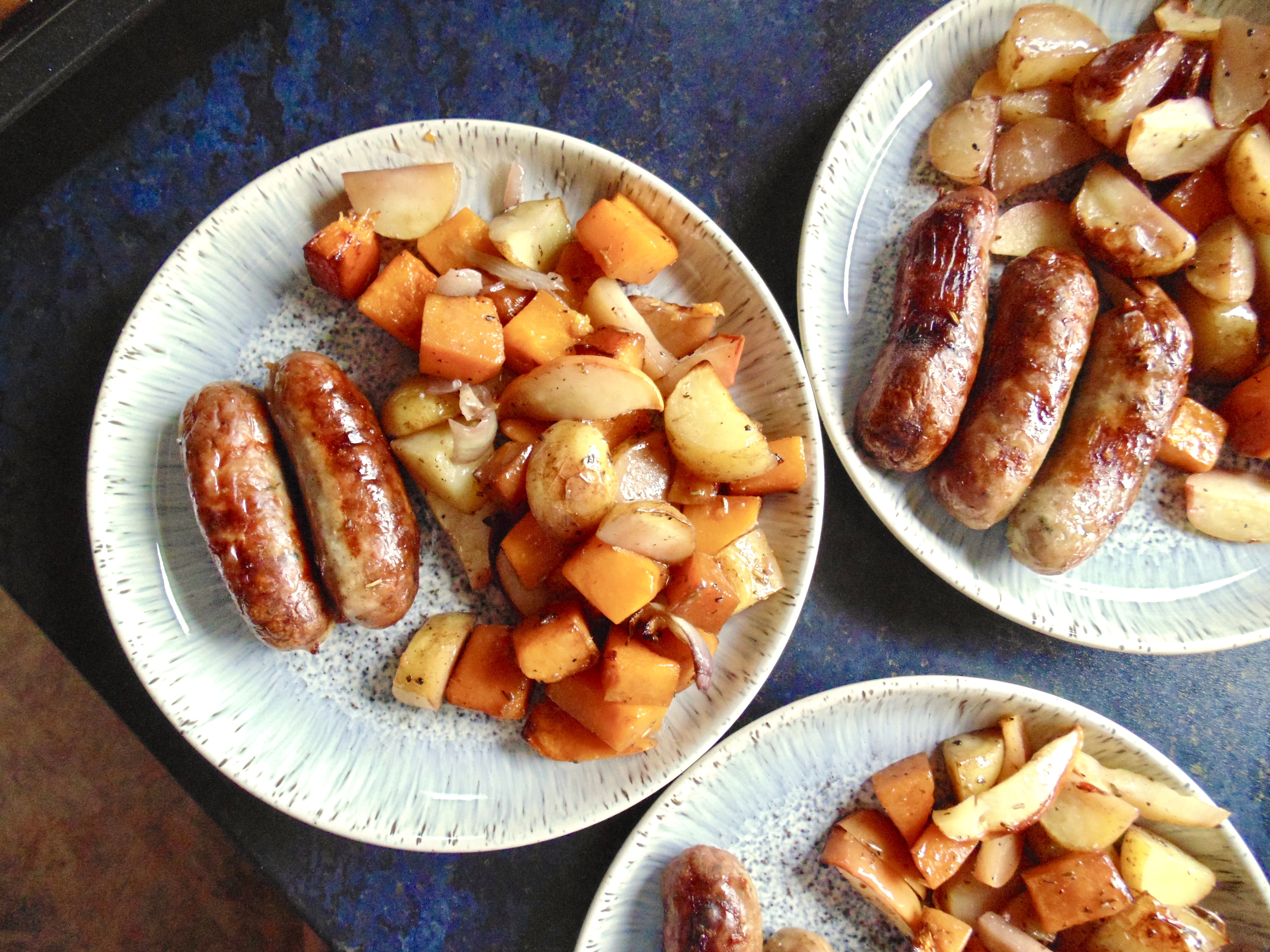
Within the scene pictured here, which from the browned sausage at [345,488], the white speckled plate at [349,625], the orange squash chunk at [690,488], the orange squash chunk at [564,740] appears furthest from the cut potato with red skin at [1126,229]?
the browned sausage at [345,488]

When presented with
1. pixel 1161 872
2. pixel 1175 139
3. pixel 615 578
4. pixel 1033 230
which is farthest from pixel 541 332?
pixel 1161 872

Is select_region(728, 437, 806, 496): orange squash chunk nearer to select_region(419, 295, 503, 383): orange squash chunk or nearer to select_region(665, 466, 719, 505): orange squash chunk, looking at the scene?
select_region(665, 466, 719, 505): orange squash chunk

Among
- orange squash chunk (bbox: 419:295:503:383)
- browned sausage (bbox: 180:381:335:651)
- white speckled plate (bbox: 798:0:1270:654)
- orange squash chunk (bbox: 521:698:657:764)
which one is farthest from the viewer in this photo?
white speckled plate (bbox: 798:0:1270:654)

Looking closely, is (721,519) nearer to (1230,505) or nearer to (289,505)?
(289,505)

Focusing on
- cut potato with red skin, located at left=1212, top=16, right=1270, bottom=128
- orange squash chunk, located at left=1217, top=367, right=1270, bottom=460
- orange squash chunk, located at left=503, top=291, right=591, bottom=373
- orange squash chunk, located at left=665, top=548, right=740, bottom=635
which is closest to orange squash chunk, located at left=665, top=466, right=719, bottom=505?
orange squash chunk, located at left=665, top=548, right=740, bottom=635

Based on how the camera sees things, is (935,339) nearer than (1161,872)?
Yes

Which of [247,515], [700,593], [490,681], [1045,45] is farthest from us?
[1045,45]

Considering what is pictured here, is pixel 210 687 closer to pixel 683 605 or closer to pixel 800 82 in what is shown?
pixel 683 605
